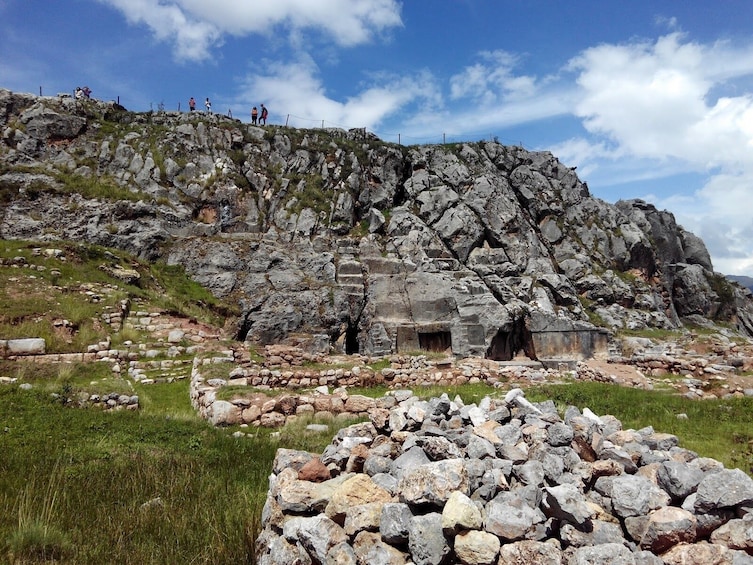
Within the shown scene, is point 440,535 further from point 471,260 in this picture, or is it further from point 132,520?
point 471,260

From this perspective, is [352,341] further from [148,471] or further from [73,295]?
[148,471]

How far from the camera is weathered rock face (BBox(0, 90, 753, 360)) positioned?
2975 cm

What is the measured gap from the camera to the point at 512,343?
30312 millimetres

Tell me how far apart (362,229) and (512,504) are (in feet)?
137

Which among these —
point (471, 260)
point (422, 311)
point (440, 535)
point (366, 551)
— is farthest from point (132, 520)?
point (471, 260)

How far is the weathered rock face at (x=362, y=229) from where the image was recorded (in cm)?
2975

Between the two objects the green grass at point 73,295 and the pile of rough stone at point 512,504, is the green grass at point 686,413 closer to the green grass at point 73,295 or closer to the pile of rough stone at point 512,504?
the pile of rough stone at point 512,504

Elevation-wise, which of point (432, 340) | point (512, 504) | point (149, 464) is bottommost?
point (432, 340)

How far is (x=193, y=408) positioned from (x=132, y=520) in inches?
337

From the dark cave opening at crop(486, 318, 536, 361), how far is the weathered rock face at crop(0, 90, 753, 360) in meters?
0.14

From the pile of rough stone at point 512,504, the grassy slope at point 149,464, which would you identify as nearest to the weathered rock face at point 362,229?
the grassy slope at point 149,464

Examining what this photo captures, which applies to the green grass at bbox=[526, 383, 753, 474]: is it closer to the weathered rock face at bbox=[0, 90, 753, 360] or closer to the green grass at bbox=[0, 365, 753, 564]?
the green grass at bbox=[0, 365, 753, 564]

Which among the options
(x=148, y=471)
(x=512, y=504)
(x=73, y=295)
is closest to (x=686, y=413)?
(x=512, y=504)

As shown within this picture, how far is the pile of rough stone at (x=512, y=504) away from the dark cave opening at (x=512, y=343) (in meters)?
23.6
